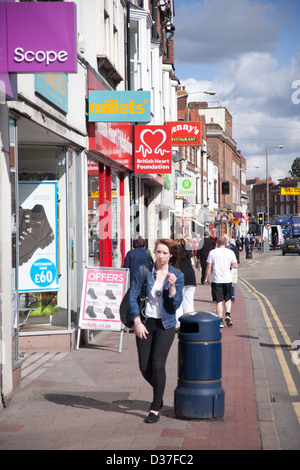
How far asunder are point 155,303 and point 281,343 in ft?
18.8

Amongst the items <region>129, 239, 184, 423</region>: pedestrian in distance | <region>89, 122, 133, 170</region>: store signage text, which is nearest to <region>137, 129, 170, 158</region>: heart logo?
<region>89, 122, 133, 170</region>: store signage text

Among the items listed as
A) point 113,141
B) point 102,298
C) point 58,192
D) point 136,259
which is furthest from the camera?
point 113,141

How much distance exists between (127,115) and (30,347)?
13.6ft

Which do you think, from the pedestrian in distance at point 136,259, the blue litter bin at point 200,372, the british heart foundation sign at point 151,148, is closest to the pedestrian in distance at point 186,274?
the pedestrian in distance at point 136,259

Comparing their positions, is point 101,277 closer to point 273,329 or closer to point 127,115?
point 127,115

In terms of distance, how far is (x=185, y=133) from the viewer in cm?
2616

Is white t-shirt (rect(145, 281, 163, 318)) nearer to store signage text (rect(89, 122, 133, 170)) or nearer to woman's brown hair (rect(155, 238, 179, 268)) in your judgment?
woman's brown hair (rect(155, 238, 179, 268))

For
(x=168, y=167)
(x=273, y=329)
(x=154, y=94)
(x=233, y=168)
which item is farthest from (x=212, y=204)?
(x=273, y=329)

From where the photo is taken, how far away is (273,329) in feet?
44.8

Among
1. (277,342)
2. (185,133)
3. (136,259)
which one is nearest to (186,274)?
(136,259)

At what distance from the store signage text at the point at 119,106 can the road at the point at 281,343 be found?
14.4ft

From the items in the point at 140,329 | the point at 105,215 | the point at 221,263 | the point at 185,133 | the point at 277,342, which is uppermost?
the point at 185,133

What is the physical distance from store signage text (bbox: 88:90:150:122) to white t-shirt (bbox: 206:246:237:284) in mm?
3055

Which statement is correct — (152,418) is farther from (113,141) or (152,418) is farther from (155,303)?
(113,141)
